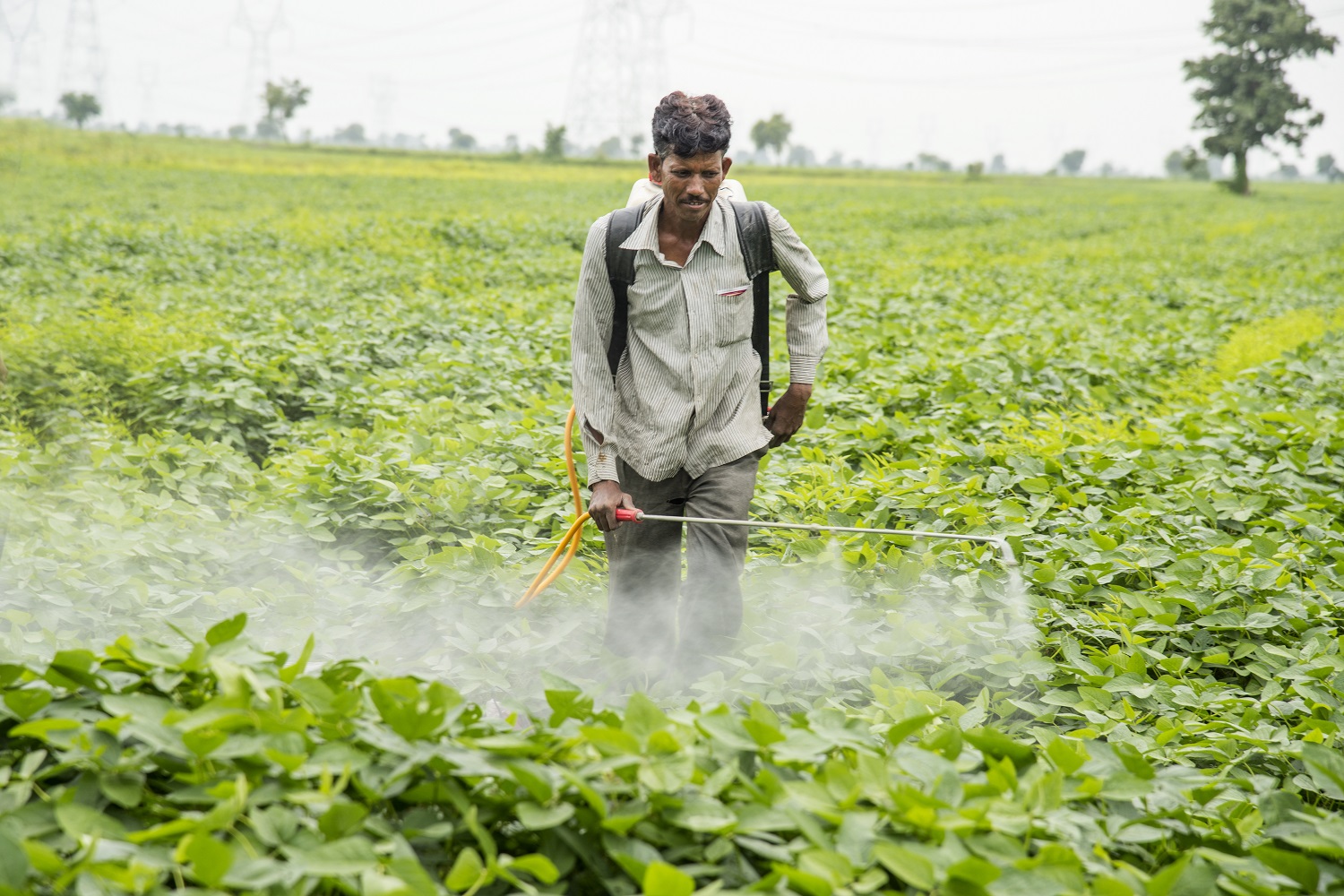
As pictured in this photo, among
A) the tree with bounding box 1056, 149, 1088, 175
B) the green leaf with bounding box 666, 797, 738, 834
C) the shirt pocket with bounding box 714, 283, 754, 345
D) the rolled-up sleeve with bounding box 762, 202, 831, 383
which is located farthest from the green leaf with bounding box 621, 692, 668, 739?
the tree with bounding box 1056, 149, 1088, 175

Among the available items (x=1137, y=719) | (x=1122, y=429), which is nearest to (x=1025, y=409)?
(x=1122, y=429)

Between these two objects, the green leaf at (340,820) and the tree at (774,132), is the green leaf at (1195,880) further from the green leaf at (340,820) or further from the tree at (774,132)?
the tree at (774,132)

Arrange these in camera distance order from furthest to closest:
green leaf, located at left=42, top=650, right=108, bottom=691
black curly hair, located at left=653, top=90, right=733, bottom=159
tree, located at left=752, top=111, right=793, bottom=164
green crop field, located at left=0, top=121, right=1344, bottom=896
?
tree, located at left=752, top=111, right=793, bottom=164 < black curly hair, located at left=653, top=90, right=733, bottom=159 < green leaf, located at left=42, top=650, right=108, bottom=691 < green crop field, located at left=0, top=121, right=1344, bottom=896

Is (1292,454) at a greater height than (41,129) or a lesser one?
lesser

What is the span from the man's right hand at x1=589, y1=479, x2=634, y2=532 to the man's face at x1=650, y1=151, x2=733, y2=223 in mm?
777

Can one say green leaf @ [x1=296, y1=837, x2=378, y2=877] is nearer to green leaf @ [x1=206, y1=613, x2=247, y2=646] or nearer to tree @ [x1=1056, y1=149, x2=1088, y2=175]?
green leaf @ [x1=206, y1=613, x2=247, y2=646]

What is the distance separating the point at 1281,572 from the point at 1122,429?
2.26 m

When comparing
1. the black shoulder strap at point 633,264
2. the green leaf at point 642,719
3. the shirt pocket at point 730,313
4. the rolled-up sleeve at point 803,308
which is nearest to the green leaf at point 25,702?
the green leaf at point 642,719

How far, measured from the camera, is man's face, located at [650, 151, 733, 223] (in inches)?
109

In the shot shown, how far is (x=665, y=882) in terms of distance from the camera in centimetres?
142

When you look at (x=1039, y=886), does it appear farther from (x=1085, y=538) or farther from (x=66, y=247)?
(x=66, y=247)

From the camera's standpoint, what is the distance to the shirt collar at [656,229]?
9.37 feet

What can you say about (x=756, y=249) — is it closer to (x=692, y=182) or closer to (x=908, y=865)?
(x=692, y=182)

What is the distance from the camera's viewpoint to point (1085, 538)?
13.4ft
